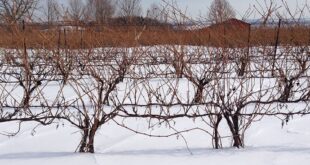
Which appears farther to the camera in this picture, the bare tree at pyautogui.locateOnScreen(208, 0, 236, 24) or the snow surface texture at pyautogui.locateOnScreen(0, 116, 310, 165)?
the bare tree at pyautogui.locateOnScreen(208, 0, 236, 24)

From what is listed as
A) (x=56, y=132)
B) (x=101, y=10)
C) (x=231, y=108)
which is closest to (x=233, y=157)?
(x=231, y=108)

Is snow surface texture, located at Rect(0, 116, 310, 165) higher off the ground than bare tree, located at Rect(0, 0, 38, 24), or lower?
lower

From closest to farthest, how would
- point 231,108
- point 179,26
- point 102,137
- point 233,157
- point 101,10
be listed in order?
point 233,157, point 231,108, point 102,137, point 179,26, point 101,10

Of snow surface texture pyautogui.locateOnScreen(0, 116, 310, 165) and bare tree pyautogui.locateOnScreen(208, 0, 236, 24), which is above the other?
bare tree pyautogui.locateOnScreen(208, 0, 236, 24)

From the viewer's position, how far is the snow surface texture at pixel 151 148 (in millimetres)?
2861

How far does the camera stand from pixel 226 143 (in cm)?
335

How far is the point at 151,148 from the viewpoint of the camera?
3.25 meters

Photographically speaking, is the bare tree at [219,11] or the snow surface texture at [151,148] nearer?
the snow surface texture at [151,148]

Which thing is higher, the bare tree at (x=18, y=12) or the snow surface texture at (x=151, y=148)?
the bare tree at (x=18, y=12)

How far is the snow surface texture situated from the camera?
113 inches

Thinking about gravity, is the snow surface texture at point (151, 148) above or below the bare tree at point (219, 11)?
below

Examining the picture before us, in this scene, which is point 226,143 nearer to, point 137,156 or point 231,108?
point 231,108

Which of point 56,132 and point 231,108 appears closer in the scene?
point 231,108

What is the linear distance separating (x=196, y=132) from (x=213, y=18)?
137cm
